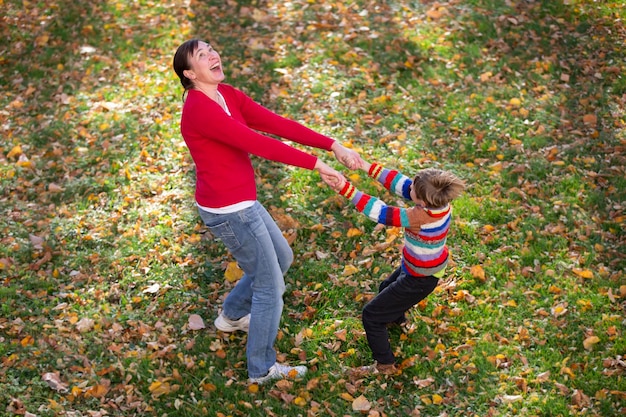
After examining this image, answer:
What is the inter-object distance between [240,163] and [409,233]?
127 centimetres

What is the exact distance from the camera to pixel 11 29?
1037 centimetres

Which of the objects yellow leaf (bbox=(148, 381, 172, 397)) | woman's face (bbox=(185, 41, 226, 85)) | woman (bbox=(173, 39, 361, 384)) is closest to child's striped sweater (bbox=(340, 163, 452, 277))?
woman (bbox=(173, 39, 361, 384))

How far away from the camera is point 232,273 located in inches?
242

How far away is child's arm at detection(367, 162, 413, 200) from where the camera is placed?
15.3ft

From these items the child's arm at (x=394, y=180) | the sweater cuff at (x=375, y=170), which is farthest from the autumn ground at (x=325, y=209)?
the sweater cuff at (x=375, y=170)

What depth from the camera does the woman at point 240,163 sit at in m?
4.29

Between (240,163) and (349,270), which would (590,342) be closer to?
(349,270)

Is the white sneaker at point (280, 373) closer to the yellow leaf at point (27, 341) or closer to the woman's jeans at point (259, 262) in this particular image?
the woman's jeans at point (259, 262)

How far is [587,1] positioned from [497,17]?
1354 millimetres

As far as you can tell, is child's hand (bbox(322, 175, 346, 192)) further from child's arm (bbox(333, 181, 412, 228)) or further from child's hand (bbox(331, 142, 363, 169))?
child's hand (bbox(331, 142, 363, 169))

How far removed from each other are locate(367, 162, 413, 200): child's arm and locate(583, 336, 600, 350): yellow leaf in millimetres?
1846

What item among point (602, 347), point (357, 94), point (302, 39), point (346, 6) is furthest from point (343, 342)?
point (346, 6)

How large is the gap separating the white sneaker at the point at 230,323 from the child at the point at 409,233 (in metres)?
1.08

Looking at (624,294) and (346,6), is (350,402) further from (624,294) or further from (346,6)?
(346,6)
